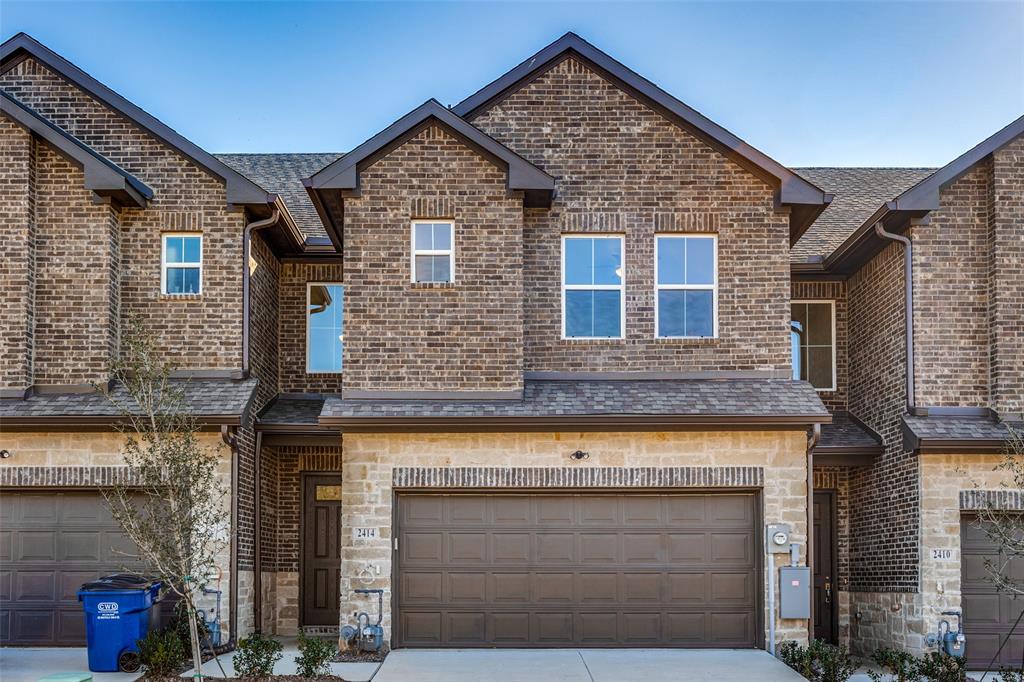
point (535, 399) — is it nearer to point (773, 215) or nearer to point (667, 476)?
point (667, 476)

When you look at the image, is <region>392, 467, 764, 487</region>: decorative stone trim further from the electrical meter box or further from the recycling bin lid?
the recycling bin lid

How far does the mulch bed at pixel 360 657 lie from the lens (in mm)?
13742

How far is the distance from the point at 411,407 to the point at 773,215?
5502mm

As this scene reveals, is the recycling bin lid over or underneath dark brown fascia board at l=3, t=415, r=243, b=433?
underneath

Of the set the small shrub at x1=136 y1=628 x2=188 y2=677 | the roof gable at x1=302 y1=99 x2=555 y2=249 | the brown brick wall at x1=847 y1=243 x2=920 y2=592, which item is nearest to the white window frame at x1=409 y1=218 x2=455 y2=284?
the roof gable at x1=302 y1=99 x2=555 y2=249

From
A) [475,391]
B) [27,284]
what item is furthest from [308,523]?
[27,284]

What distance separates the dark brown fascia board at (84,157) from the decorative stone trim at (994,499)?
11.5 metres

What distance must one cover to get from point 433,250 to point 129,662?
6158 mm

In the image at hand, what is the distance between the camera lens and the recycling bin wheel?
13062mm

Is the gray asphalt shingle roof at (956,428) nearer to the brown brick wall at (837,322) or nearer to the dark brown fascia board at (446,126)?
the brown brick wall at (837,322)

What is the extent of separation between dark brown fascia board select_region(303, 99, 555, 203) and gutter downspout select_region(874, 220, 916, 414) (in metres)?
4.56

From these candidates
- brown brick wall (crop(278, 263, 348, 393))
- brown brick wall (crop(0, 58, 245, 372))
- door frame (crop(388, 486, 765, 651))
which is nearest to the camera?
door frame (crop(388, 486, 765, 651))

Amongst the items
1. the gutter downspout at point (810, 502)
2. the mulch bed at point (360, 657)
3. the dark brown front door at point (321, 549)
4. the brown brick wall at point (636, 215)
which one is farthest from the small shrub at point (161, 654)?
the gutter downspout at point (810, 502)

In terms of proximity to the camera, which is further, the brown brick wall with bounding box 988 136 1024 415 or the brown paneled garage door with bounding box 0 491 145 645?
the brown brick wall with bounding box 988 136 1024 415
